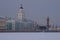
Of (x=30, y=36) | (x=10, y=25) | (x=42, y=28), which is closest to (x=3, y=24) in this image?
(x=10, y=25)

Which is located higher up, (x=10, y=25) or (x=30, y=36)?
(x=10, y=25)

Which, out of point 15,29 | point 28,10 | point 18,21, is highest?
point 28,10

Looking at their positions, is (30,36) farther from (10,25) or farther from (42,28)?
(10,25)

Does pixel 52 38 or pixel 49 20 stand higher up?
pixel 49 20

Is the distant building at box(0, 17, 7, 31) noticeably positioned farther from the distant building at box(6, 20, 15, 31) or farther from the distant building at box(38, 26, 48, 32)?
the distant building at box(38, 26, 48, 32)

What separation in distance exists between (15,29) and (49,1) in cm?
68

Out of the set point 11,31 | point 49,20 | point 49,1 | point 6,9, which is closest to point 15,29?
point 11,31

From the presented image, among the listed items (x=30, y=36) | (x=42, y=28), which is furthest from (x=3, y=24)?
(x=42, y=28)

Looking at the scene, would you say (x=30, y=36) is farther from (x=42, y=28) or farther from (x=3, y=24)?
(x=3, y=24)

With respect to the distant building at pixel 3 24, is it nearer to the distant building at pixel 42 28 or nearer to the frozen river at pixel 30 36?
the frozen river at pixel 30 36

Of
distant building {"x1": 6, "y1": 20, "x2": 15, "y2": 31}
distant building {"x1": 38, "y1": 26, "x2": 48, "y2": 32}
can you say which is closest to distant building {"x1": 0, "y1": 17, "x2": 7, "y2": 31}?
distant building {"x1": 6, "y1": 20, "x2": 15, "y2": 31}

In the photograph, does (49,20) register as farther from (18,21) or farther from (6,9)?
(6,9)

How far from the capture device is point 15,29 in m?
1.98

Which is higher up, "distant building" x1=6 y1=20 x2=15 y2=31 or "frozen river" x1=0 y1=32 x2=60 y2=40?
"distant building" x1=6 y1=20 x2=15 y2=31
